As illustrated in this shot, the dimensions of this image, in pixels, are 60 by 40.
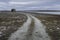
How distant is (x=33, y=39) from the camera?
16922mm

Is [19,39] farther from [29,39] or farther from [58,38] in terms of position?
[58,38]

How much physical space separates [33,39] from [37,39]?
38 centimetres

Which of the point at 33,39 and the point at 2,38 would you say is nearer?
the point at 33,39

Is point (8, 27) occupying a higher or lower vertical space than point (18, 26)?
higher

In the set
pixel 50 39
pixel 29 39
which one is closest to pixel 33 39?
pixel 29 39

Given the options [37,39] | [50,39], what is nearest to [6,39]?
[37,39]

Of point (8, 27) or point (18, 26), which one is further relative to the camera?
point (18, 26)

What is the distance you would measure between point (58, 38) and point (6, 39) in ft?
15.4

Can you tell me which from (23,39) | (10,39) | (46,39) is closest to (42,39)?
(46,39)

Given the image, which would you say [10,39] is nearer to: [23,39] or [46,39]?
[23,39]

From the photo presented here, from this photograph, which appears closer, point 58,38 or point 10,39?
point 10,39

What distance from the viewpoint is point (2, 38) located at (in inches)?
710

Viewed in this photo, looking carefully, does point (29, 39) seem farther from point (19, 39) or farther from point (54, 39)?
point (54, 39)

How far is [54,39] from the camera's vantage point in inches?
696
